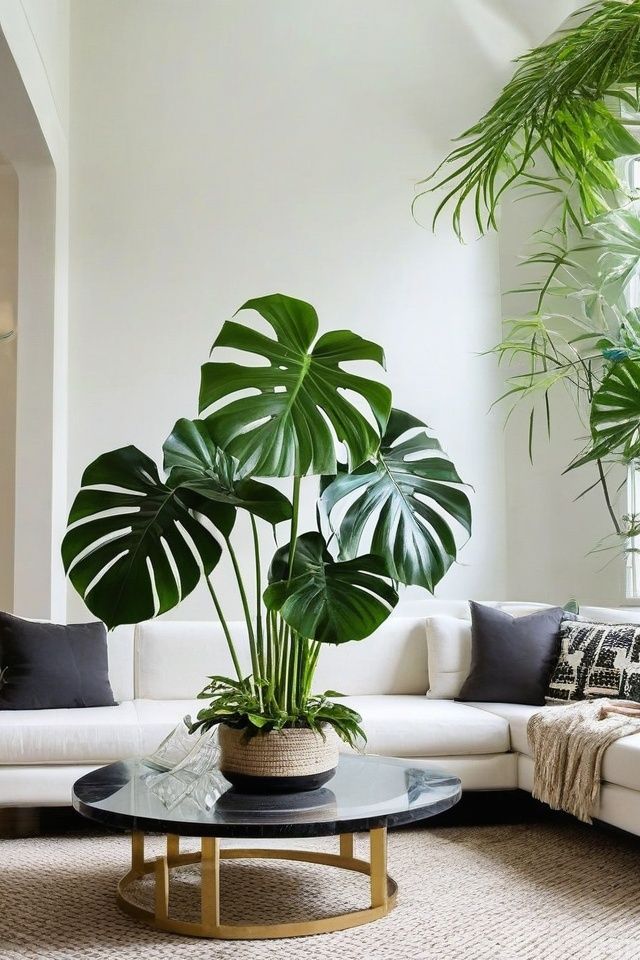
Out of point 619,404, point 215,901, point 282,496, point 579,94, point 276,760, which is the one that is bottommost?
point 215,901

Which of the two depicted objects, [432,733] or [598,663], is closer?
[432,733]

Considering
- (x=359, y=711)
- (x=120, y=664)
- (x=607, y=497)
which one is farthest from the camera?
(x=607, y=497)

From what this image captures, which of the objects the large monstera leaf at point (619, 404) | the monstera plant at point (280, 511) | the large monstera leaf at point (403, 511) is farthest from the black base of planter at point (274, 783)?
the large monstera leaf at point (619, 404)

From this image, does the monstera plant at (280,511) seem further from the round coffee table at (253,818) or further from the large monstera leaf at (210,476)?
the round coffee table at (253,818)

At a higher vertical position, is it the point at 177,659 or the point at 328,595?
the point at 328,595

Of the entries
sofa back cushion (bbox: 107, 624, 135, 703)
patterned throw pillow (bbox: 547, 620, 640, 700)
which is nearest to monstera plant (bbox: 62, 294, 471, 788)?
patterned throw pillow (bbox: 547, 620, 640, 700)

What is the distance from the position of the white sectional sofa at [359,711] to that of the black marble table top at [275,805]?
0.35 meters

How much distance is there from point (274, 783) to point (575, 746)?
1.15m

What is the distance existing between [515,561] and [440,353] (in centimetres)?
112

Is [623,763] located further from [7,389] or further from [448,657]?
[7,389]

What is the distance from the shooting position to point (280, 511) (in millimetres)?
2766

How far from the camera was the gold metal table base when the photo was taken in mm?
2537

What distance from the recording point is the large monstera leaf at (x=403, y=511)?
303cm

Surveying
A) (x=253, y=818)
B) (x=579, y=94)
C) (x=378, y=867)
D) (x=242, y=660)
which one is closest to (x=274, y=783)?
(x=253, y=818)
